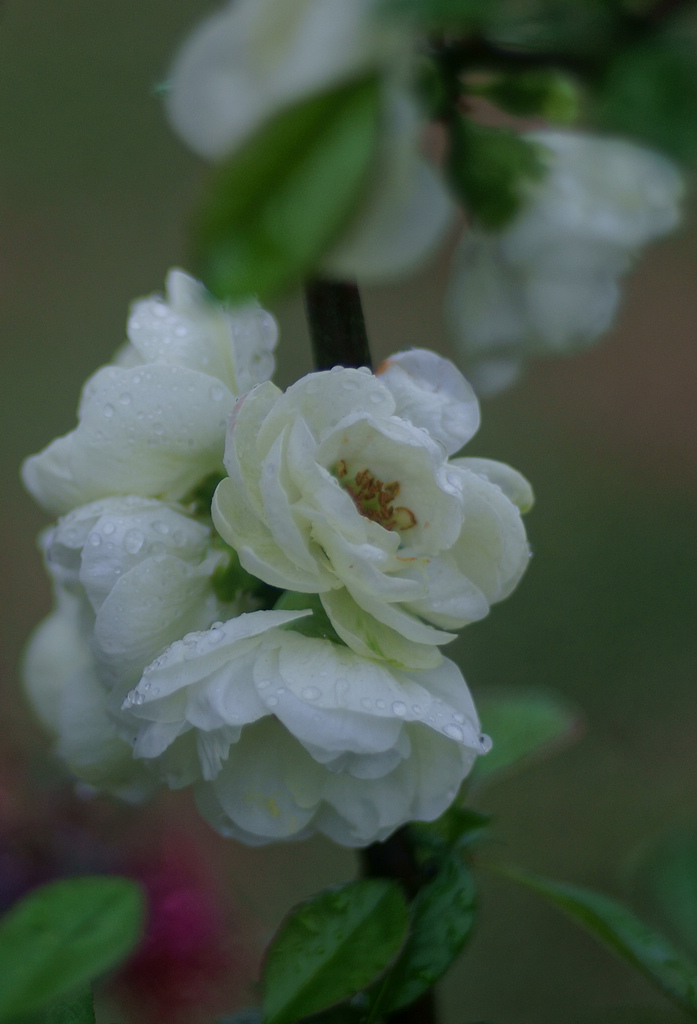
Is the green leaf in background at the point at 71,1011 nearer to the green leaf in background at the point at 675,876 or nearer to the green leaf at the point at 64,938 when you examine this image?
the green leaf at the point at 64,938

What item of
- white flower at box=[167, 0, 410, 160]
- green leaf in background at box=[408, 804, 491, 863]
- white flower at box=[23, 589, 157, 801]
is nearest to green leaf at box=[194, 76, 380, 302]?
white flower at box=[167, 0, 410, 160]

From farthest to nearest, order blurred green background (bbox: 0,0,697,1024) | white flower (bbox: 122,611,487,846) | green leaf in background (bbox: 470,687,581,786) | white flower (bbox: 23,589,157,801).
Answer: blurred green background (bbox: 0,0,697,1024)
green leaf in background (bbox: 470,687,581,786)
white flower (bbox: 23,589,157,801)
white flower (bbox: 122,611,487,846)

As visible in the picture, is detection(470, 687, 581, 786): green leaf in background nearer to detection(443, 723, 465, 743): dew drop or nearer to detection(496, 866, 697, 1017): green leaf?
detection(496, 866, 697, 1017): green leaf

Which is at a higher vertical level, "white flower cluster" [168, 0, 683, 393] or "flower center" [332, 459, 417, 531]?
"white flower cluster" [168, 0, 683, 393]

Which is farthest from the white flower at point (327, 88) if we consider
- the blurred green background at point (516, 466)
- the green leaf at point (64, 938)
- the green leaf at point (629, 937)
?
the blurred green background at point (516, 466)

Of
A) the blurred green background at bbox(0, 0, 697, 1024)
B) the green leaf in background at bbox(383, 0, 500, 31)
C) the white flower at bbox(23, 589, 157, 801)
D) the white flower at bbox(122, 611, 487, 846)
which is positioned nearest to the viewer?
the green leaf in background at bbox(383, 0, 500, 31)
